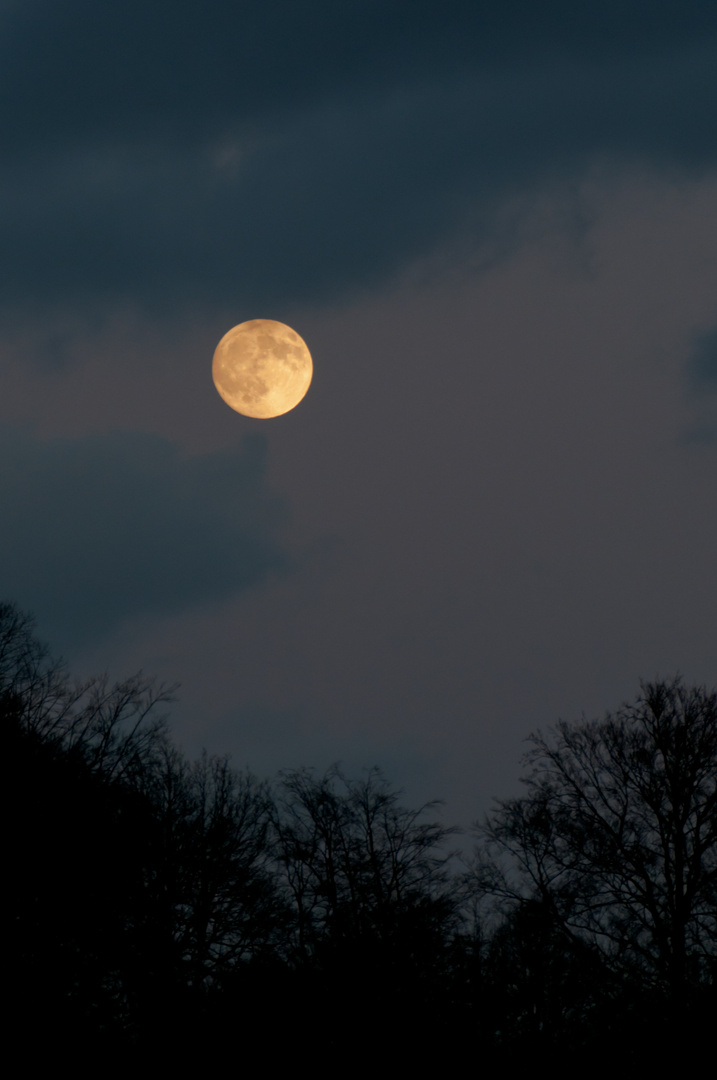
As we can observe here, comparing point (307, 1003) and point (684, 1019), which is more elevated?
point (684, 1019)

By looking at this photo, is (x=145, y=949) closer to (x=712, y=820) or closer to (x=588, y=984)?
(x=588, y=984)

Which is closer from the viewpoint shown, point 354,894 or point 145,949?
point 145,949

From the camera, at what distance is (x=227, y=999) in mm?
26516

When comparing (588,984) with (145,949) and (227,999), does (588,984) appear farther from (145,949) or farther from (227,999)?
(145,949)

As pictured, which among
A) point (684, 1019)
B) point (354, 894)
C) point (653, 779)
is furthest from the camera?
point (354, 894)

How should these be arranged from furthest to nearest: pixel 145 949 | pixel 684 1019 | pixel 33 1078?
pixel 145 949, pixel 684 1019, pixel 33 1078

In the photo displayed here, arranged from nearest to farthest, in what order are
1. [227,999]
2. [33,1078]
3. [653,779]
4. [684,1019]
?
[33,1078] → [684,1019] → [227,999] → [653,779]

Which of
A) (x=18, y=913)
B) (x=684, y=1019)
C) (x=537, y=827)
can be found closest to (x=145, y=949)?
(x=18, y=913)

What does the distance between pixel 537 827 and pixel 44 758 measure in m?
15.9

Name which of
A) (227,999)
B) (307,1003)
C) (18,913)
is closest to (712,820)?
(307,1003)

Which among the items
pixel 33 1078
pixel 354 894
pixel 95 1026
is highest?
pixel 354 894

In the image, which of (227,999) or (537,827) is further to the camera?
(537,827)

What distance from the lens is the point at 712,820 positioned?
27.3 metres

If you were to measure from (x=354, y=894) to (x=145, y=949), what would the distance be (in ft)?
27.8
